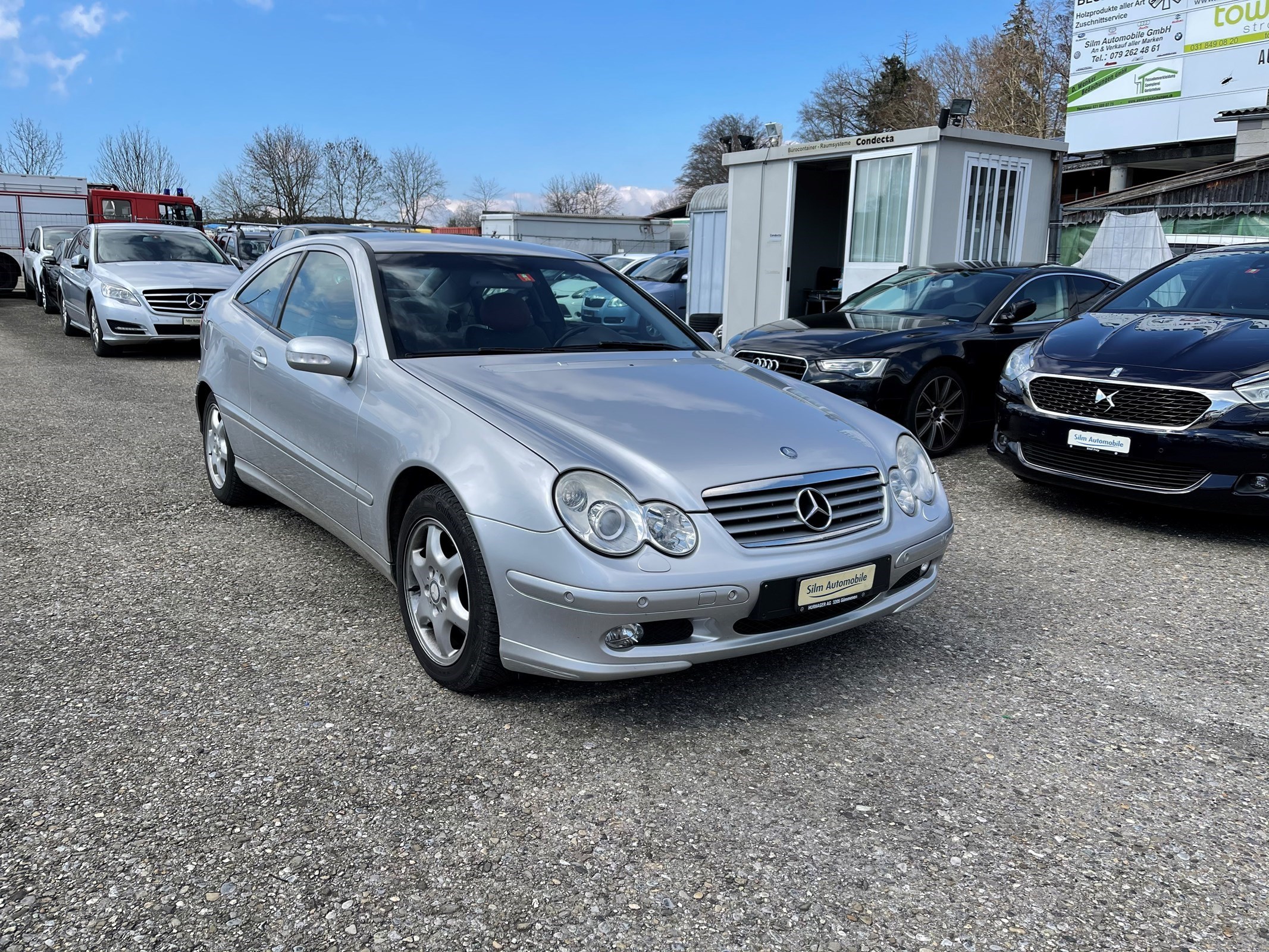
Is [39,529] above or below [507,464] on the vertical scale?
below

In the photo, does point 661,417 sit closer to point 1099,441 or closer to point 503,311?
point 503,311

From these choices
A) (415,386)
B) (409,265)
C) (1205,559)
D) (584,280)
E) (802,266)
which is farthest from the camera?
(802,266)

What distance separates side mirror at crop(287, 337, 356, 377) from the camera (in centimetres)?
380

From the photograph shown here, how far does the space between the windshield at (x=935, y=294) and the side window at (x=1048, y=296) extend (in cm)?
18

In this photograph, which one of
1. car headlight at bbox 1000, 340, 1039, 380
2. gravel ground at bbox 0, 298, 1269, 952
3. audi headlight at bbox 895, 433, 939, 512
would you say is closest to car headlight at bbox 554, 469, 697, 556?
gravel ground at bbox 0, 298, 1269, 952

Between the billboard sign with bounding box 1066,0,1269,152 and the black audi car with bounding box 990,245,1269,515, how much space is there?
3416 cm

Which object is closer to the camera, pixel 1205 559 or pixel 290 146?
pixel 1205 559

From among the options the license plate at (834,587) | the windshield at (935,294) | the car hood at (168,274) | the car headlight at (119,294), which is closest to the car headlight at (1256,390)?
the windshield at (935,294)

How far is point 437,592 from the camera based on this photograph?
132 inches

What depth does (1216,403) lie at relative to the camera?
5062 mm

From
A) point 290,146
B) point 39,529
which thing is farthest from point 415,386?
point 290,146

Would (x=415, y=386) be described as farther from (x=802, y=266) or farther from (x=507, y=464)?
(x=802, y=266)

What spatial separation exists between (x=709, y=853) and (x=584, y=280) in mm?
2799

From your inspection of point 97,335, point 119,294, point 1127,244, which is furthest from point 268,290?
point 1127,244
